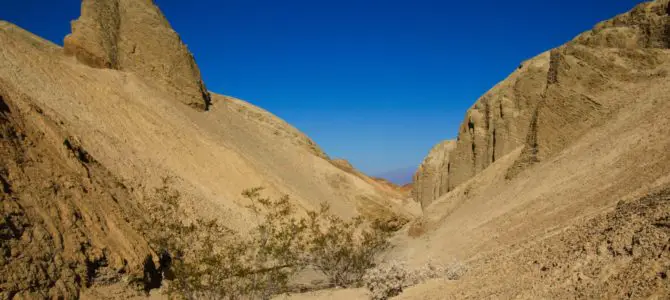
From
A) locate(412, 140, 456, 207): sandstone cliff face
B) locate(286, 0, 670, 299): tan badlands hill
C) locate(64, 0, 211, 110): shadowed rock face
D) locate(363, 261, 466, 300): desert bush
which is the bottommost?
locate(363, 261, 466, 300): desert bush

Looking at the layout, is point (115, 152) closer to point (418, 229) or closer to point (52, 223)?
point (52, 223)

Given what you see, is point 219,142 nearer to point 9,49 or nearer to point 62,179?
point 9,49

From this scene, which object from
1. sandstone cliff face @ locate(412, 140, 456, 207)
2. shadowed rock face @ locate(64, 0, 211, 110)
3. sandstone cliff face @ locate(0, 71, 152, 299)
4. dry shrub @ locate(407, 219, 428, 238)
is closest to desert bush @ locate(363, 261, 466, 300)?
sandstone cliff face @ locate(0, 71, 152, 299)

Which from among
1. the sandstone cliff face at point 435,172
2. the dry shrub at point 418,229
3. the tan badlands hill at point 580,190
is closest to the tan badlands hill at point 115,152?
the sandstone cliff face at point 435,172

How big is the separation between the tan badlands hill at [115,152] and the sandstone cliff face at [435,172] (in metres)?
4.00

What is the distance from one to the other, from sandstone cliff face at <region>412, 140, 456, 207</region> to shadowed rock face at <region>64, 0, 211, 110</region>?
21375mm

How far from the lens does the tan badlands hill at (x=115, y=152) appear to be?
11.2 meters

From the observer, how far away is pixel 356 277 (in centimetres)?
1655

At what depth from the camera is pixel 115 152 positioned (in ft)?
77.6

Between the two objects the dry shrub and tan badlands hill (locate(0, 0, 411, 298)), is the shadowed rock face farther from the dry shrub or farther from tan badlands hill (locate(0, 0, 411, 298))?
the dry shrub

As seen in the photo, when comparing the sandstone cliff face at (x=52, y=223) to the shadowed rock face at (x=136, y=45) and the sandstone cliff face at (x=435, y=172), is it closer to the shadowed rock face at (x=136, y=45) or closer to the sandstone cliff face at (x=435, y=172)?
the shadowed rock face at (x=136, y=45)

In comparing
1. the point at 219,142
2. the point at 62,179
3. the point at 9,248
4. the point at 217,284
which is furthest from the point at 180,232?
the point at 219,142

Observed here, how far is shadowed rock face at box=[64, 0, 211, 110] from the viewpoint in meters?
31.5

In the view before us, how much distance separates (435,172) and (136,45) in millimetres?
27511
